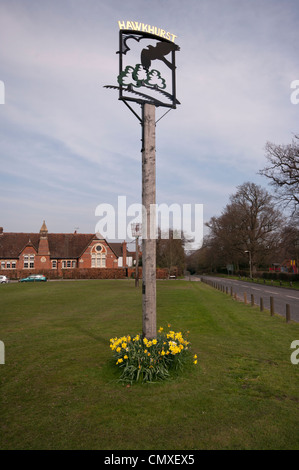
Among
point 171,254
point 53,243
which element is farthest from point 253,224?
point 53,243

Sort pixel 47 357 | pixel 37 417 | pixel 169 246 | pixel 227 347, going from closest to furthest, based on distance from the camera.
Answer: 1. pixel 37 417
2. pixel 47 357
3. pixel 227 347
4. pixel 169 246

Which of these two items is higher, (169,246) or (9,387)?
(169,246)

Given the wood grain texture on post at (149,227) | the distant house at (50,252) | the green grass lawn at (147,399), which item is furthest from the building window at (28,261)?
the wood grain texture on post at (149,227)

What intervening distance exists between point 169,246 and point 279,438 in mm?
69044

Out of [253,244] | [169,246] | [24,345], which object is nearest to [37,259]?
[169,246]

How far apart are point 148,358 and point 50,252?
6694 cm

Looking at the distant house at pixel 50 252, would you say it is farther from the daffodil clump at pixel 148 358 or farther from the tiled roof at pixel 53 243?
the daffodil clump at pixel 148 358

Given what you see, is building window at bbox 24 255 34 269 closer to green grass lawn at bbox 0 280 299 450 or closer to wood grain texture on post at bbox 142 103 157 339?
green grass lawn at bbox 0 280 299 450

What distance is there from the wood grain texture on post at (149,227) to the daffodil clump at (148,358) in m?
0.39

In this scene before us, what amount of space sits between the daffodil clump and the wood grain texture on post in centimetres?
39

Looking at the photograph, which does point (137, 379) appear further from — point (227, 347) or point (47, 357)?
point (227, 347)

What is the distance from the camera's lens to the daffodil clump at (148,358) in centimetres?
609

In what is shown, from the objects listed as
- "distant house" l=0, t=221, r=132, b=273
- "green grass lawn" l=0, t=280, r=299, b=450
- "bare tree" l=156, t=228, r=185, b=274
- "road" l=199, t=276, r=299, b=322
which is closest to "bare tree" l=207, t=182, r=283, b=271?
"bare tree" l=156, t=228, r=185, b=274
